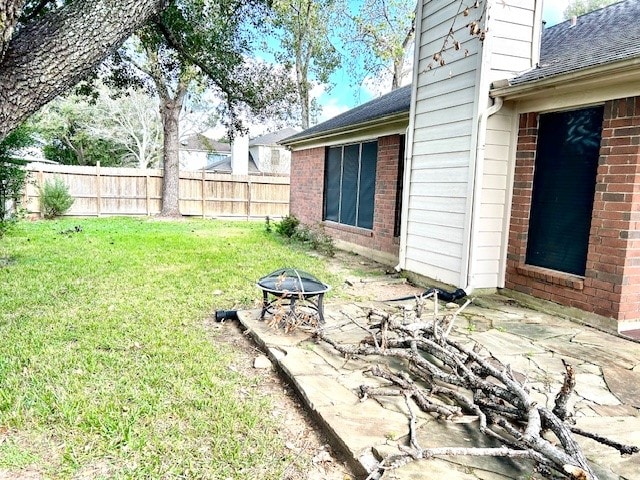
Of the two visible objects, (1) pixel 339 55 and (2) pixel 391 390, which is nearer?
(2) pixel 391 390

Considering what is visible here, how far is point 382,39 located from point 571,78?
14605 millimetres

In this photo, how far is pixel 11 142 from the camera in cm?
677

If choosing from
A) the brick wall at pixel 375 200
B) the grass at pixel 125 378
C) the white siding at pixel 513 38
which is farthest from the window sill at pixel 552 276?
the grass at pixel 125 378

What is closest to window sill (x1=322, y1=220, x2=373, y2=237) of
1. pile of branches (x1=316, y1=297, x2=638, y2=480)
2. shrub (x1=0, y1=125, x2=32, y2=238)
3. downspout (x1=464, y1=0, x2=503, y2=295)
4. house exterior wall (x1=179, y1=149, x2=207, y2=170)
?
downspout (x1=464, y1=0, x2=503, y2=295)

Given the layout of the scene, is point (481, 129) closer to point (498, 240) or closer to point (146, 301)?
point (498, 240)

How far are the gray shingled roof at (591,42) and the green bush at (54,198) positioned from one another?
13926mm

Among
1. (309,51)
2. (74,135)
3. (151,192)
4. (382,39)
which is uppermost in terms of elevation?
(309,51)

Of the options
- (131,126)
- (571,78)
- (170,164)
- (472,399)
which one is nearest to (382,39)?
(170,164)

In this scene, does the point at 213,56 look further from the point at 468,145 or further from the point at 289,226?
the point at 468,145

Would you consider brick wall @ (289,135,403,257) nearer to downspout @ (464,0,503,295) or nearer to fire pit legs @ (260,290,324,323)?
downspout @ (464,0,503,295)

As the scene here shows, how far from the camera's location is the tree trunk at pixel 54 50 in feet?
8.87

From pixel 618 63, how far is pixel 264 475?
401 centimetres

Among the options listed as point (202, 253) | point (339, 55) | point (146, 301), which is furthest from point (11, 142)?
point (339, 55)

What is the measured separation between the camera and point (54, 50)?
9.14 ft
